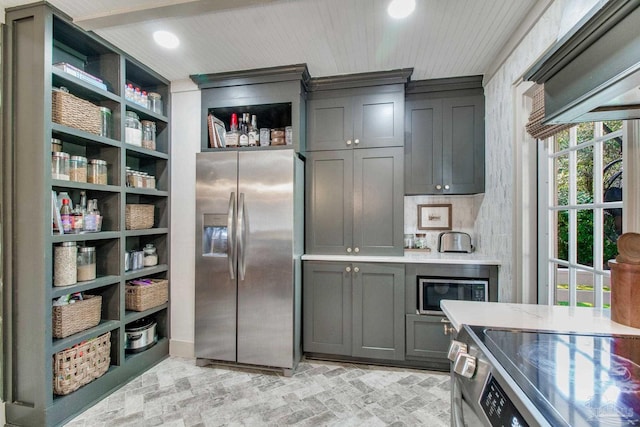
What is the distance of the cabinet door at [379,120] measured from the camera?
8.08ft

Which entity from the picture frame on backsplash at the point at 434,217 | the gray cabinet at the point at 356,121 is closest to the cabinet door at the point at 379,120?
the gray cabinet at the point at 356,121

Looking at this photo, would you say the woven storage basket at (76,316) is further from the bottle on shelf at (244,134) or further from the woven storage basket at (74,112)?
the bottle on shelf at (244,134)

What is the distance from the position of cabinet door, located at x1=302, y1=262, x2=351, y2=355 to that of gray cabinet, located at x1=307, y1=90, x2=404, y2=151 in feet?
3.56

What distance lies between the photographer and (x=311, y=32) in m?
1.90

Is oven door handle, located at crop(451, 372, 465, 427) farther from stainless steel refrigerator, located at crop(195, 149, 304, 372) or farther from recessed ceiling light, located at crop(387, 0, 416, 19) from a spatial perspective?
recessed ceiling light, located at crop(387, 0, 416, 19)

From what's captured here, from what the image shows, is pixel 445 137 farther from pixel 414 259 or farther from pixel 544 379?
pixel 544 379

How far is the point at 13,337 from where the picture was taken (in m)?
1.71

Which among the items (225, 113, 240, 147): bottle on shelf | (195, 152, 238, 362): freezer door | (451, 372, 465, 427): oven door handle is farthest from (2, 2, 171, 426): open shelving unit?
(451, 372, 465, 427): oven door handle

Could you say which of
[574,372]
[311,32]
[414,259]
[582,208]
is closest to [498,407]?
[574,372]

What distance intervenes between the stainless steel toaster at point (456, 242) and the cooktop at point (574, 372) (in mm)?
1759

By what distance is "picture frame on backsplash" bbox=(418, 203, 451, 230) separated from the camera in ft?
9.21

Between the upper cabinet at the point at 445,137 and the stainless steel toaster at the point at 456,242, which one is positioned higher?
the upper cabinet at the point at 445,137

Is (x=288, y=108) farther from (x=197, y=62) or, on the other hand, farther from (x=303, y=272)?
(x=303, y=272)

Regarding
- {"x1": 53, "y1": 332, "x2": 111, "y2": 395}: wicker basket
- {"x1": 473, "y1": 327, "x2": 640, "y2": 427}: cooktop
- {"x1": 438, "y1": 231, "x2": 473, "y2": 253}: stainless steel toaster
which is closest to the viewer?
{"x1": 473, "y1": 327, "x2": 640, "y2": 427}: cooktop
